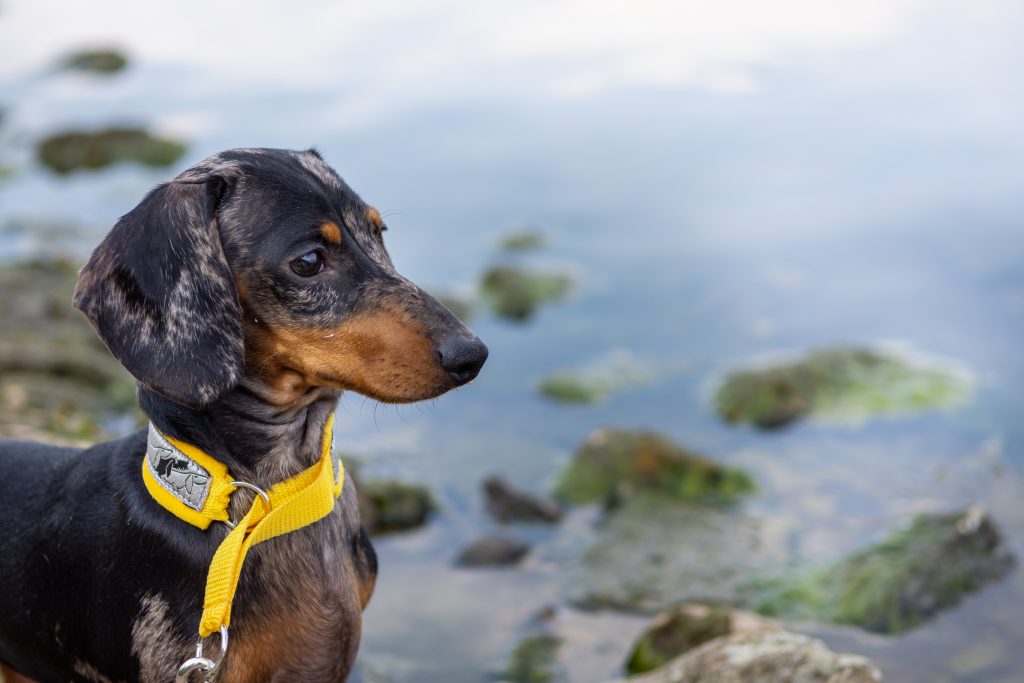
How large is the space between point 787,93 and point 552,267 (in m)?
4.41

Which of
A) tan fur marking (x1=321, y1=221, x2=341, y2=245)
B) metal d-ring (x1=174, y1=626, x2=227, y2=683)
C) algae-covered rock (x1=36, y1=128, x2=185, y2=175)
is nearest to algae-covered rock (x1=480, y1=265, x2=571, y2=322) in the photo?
algae-covered rock (x1=36, y1=128, x2=185, y2=175)

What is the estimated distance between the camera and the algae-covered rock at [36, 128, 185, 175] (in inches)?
705

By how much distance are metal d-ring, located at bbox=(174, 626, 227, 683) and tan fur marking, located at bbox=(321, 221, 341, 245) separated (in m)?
1.36

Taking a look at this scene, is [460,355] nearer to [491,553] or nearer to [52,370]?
[491,553]

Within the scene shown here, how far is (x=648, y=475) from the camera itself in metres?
9.48

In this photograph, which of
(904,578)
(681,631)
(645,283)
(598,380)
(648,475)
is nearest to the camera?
(681,631)

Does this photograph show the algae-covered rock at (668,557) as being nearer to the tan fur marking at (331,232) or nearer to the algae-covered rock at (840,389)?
the algae-covered rock at (840,389)

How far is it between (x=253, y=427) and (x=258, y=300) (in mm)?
452

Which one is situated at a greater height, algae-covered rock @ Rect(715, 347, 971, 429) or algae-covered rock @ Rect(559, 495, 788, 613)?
algae-covered rock @ Rect(715, 347, 971, 429)

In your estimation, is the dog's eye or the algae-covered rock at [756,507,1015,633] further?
the algae-covered rock at [756,507,1015,633]

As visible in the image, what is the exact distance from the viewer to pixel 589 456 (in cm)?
970

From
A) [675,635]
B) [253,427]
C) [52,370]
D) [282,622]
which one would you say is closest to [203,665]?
[282,622]

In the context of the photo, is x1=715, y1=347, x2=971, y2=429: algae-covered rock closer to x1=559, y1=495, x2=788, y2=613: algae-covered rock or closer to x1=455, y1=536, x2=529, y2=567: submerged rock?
x1=559, y1=495, x2=788, y2=613: algae-covered rock

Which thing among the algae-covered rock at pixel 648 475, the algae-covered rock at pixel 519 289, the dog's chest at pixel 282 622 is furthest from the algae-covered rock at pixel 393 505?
the dog's chest at pixel 282 622
